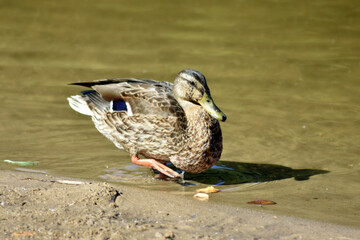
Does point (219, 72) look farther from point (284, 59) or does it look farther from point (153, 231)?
point (153, 231)

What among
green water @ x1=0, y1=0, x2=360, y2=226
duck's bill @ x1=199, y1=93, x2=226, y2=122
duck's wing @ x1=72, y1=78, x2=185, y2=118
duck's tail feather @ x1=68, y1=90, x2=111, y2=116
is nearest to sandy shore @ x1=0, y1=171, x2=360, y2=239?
green water @ x1=0, y1=0, x2=360, y2=226

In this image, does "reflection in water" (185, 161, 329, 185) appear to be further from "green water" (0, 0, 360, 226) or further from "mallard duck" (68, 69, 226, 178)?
"mallard duck" (68, 69, 226, 178)

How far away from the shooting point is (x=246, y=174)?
620 centimetres

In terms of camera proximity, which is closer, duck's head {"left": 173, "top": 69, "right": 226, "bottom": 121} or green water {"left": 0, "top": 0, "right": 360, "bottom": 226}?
duck's head {"left": 173, "top": 69, "right": 226, "bottom": 121}

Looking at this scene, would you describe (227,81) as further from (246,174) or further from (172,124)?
(172,124)

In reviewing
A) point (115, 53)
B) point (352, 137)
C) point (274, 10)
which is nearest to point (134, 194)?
point (352, 137)

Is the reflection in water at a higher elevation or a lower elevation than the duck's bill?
lower

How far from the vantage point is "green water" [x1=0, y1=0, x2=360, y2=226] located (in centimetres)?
609

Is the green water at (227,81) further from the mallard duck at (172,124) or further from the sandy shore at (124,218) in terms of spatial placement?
the sandy shore at (124,218)

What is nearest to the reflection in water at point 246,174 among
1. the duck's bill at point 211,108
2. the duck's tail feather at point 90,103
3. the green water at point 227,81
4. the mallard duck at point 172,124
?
the green water at point 227,81

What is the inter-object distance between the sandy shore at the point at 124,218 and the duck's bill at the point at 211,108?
0.82 m

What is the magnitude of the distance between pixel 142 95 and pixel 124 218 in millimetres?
1884

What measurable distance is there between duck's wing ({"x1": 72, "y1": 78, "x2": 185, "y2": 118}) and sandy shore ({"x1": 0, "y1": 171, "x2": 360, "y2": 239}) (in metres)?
0.93

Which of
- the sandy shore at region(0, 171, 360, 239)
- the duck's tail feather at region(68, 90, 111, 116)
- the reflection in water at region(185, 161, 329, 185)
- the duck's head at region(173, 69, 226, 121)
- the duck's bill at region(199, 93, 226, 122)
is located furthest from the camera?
the duck's tail feather at region(68, 90, 111, 116)
